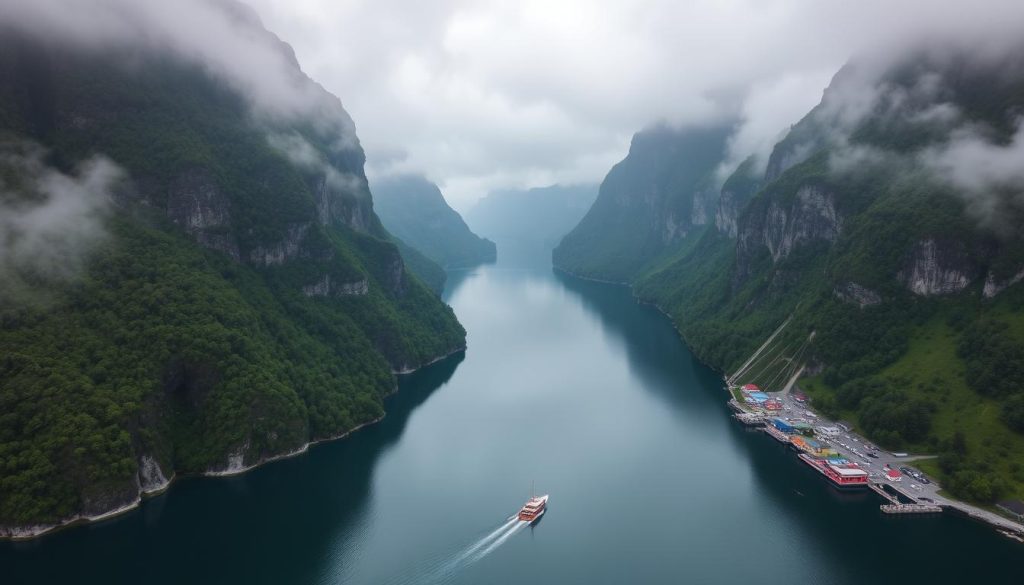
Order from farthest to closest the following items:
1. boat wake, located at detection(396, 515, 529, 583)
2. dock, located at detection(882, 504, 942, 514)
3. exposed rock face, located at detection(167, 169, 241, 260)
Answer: exposed rock face, located at detection(167, 169, 241, 260) < dock, located at detection(882, 504, 942, 514) < boat wake, located at detection(396, 515, 529, 583)

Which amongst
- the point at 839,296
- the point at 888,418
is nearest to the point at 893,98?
the point at 839,296

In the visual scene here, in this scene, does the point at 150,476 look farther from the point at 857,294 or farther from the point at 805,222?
the point at 805,222

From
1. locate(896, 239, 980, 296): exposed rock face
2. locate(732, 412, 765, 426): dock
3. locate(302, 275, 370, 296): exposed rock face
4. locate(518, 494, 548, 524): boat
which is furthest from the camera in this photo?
locate(302, 275, 370, 296): exposed rock face

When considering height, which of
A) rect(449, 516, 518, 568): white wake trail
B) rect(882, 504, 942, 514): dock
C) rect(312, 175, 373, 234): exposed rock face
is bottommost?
rect(449, 516, 518, 568): white wake trail

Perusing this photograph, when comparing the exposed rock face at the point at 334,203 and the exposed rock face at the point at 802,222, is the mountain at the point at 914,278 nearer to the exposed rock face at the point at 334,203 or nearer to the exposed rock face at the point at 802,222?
the exposed rock face at the point at 802,222

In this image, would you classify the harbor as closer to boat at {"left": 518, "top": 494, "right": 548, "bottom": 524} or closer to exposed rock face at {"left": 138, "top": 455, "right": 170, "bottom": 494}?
boat at {"left": 518, "top": 494, "right": 548, "bottom": 524}

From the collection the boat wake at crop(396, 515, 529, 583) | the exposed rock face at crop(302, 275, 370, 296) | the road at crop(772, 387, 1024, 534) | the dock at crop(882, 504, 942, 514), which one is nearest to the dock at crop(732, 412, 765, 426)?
the road at crop(772, 387, 1024, 534)
